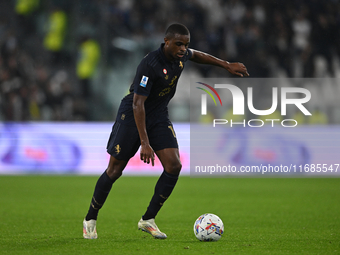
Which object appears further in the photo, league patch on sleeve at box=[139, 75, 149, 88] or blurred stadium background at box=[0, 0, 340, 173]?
blurred stadium background at box=[0, 0, 340, 173]

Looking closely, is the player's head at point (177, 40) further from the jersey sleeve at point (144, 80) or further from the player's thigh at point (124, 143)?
the player's thigh at point (124, 143)

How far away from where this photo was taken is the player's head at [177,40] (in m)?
4.40

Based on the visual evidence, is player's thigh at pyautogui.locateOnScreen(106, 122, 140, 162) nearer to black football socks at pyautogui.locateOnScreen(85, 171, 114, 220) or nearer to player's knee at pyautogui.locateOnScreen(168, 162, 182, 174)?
black football socks at pyautogui.locateOnScreen(85, 171, 114, 220)

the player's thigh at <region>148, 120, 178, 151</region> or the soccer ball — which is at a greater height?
the player's thigh at <region>148, 120, 178, 151</region>

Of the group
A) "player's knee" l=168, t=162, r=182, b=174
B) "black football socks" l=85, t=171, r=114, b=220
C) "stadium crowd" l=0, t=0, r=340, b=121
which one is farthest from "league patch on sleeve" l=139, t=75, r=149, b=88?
"stadium crowd" l=0, t=0, r=340, b=121

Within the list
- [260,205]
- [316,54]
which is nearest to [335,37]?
[316,54]

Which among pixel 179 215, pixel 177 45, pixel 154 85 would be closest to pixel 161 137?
pixel 154 85

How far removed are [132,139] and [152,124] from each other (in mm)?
249

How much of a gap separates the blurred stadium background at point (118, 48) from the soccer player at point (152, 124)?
24.3 feet

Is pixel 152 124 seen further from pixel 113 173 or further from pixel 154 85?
pixel 113 173

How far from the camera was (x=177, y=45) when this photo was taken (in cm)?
442

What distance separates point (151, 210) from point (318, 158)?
790 centimetres

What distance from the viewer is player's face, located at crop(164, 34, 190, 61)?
173 inches

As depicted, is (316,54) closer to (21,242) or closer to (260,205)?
(260,205)
